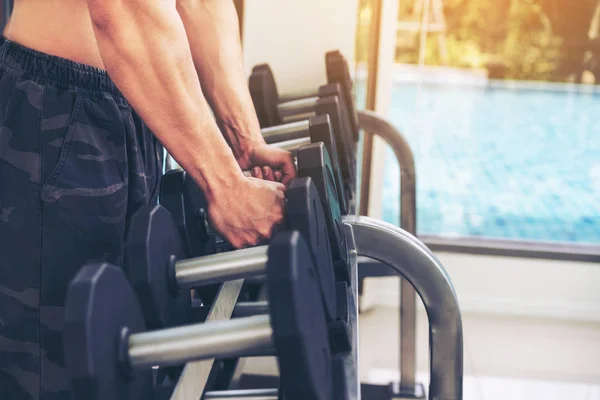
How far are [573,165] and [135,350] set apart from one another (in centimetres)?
699

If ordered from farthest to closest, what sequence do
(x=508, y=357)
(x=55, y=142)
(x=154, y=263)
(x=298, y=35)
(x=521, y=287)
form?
(x=521, y=287) → (x=508, y=357) → (x=298, y=35) → (x=55, y=142) → (x=154, y=263)

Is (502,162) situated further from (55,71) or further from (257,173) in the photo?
(55,71)

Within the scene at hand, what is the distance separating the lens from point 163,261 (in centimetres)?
64

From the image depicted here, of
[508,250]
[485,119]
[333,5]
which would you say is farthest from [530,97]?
[333,5]

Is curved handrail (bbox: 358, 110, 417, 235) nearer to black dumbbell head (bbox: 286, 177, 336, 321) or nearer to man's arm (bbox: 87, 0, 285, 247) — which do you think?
man's arm (bbox: 87, 0, 285, 247)

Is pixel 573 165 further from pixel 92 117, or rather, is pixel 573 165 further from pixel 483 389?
pixel 92 117

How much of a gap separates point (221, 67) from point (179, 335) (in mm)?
797

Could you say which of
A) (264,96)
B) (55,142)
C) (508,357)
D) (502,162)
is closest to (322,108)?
(264,96)

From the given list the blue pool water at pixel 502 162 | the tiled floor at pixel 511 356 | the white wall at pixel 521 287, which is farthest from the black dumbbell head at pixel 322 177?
the blue pool water at pixel 502 162

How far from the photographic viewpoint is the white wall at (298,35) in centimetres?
204

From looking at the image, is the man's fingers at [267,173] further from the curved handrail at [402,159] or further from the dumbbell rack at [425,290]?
the curved handrail at [402,159]

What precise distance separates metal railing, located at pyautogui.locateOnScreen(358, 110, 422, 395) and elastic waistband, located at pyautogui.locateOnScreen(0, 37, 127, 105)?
1.02 metres

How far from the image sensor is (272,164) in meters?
1.12

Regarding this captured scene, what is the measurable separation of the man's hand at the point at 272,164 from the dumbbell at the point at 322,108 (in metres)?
0.17
